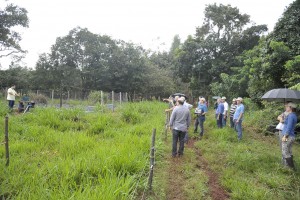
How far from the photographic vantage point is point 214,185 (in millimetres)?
4266

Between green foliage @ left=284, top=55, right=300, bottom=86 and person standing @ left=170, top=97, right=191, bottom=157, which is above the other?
green foliage @ left=284, top=55, right=300, bottom=86

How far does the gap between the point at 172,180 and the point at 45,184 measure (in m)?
2.38

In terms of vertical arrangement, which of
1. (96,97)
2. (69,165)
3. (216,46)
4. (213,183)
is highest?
(216,46)

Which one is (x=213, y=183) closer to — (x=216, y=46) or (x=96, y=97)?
(x=96, y=97)

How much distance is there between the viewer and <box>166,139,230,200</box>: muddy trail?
3.82m

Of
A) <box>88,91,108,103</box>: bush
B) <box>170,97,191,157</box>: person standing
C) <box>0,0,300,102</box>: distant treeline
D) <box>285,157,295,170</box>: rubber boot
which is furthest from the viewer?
<box>0,0,300,102</box>: distant treeline

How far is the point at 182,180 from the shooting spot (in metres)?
4.39

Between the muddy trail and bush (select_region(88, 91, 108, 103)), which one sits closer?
the muddy trail

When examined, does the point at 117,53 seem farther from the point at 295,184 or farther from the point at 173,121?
the point at 295,184

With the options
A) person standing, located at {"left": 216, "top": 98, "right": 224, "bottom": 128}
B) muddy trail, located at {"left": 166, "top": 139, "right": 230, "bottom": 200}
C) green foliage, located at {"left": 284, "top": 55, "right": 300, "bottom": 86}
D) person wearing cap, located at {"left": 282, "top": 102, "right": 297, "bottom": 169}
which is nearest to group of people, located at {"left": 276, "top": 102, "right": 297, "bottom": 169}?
person wearing cap, located at {"left": 282, "top": 102, "right": 297, "bottom": 169}

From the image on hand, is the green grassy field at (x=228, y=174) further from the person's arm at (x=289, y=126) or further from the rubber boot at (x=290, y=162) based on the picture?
the person's arm at (x=289, y=126)

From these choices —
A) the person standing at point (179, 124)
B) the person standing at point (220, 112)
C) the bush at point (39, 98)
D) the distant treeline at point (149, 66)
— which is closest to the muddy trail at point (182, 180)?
the person standing at point (179, 124)

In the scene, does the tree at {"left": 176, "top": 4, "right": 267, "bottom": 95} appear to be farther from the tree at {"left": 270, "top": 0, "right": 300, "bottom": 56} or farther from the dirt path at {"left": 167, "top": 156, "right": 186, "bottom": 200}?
the dirt path at {"left": 167, "top": 156, "right": 186, "bottom": 200}

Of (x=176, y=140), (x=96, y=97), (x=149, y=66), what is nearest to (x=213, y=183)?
(x=176, y=140)
